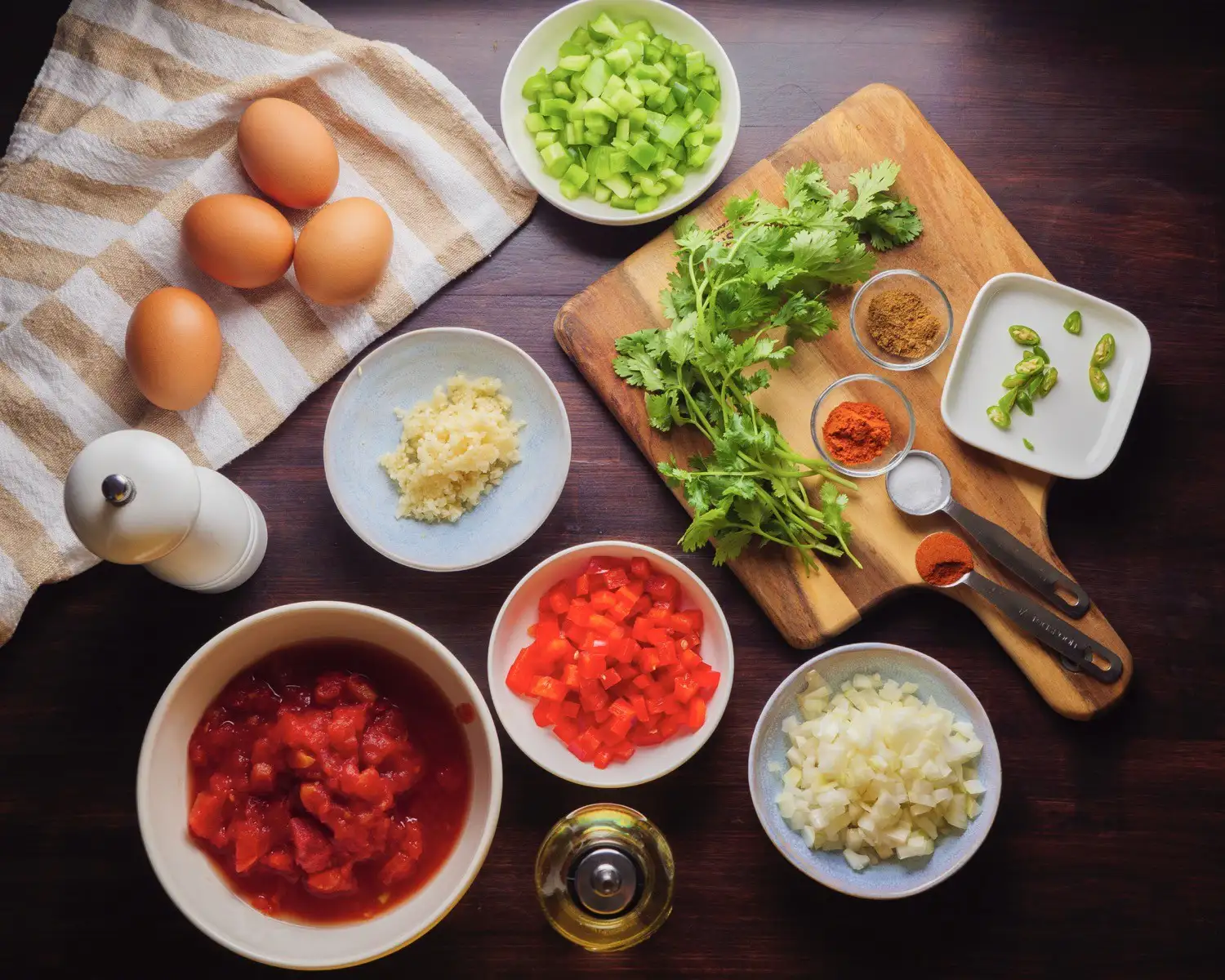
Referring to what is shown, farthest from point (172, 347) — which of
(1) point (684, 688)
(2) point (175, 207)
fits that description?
(1) point (684, 688)

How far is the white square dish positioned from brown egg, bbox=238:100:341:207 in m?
1.47

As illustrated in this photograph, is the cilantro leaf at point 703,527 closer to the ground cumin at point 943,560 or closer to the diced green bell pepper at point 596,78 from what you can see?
the ground cumin at point 943,560

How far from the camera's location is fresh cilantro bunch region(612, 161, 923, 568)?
199 cm

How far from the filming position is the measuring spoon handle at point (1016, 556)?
205 centimetres

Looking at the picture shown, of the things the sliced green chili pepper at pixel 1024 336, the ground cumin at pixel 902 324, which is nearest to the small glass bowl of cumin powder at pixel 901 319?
the ground cumin at pixel 902 324

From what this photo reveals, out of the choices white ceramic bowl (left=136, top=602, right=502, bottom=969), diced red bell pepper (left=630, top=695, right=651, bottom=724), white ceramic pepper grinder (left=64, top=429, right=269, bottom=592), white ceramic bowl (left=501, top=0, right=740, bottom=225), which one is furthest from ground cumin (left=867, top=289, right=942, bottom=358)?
white ceramic pepper grinder (left=64, top=429, right=269, bottom=592)

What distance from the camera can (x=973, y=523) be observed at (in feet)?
6.73

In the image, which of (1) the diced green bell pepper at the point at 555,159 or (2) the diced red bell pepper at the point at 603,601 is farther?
(1) the diced green bell pepper at the point at 555,159

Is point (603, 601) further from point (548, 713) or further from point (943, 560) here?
point (943, 560)

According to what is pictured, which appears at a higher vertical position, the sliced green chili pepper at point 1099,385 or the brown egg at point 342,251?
the brown egg at point 342,251

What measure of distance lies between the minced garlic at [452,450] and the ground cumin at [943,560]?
93cm

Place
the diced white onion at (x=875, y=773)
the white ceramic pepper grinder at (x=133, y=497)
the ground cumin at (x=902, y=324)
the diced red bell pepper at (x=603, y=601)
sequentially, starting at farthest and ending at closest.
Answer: the ground cumin at (x=902, y=324)
the diced red bell pepper at (x=603, y=601)
the diced white onion at (x=875, y=773)
the white ceramic pepper grinder at (x=133, y=497)

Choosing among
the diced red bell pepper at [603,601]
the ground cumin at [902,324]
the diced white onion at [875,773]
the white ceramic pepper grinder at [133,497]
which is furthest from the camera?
the ground cumin at [902,324]

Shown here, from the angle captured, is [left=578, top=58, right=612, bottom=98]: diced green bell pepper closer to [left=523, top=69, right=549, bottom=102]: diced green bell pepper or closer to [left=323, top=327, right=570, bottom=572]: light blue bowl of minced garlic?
[left=523, top=69, right=549, bottom=102]: diced green bell pepper
